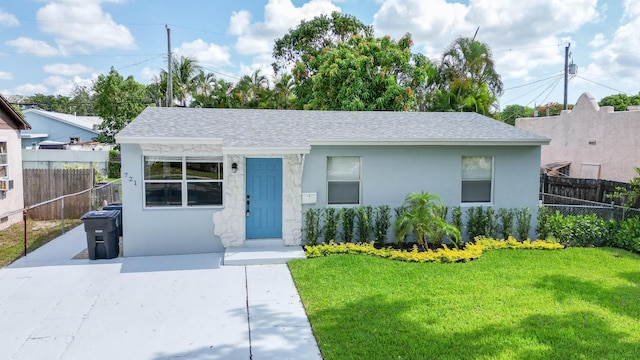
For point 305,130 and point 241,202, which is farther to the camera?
point 305,130

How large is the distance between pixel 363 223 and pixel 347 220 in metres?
0.38

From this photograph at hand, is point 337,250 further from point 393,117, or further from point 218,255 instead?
point 393,117

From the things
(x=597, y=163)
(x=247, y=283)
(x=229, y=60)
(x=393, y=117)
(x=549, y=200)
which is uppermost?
(x=229, y=60)

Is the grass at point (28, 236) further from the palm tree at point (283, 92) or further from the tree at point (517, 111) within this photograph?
the tree at point (517, 111)

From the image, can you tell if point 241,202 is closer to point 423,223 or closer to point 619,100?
point 423,223

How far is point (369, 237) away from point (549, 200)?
836cm

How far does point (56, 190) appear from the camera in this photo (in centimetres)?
1492

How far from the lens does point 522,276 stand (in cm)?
807

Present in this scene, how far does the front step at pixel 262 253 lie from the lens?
29.4ft

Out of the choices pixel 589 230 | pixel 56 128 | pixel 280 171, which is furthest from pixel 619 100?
pixel 56 128

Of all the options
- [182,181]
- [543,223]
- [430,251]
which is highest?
[182,181]

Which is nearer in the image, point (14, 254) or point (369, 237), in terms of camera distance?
point (14, 254)

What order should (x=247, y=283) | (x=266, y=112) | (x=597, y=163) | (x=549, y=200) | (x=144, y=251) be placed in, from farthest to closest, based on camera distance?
1. (x=597, y=163)
2. (x=549, y=200)
3. (x=266, y=112)
4. (x=144, y=251)
5. (x=247, y=283)

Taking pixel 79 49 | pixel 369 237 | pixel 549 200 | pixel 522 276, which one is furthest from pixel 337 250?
pixel 79 49
